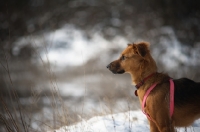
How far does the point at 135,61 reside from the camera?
3.44 metres

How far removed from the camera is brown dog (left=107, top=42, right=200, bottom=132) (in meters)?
2.91

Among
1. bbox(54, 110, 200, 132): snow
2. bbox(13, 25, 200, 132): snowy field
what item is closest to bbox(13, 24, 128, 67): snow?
bbox(13, 25, 200, 132): snowy field

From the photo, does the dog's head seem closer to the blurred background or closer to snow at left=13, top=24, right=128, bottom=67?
the blurred background

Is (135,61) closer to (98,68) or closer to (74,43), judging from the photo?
(98,68)

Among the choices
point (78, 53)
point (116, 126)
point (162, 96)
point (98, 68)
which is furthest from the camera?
point (78, 53)

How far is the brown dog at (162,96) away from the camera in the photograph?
291 cm

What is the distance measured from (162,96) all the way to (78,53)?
58.7 feet

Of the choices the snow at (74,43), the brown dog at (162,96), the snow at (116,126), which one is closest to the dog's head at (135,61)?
the brown dog at (162,96)

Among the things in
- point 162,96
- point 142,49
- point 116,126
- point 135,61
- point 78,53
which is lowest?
point 116,126

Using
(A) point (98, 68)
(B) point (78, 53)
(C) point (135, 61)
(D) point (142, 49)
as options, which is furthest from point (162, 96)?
(B) point (78, 53)

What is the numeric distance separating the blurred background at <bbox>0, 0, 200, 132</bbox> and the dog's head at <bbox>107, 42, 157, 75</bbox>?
524 millimetres

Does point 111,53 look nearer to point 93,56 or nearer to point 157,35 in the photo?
point 93,56

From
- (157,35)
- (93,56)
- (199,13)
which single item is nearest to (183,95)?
(199,13)

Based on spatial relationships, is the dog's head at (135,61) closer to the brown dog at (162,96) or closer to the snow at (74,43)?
the brown dog at (162,96)
